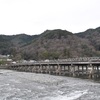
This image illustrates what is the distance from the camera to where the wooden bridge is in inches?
2435

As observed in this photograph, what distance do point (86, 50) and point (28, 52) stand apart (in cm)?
3807

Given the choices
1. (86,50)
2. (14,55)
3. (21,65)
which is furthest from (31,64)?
(14,55)

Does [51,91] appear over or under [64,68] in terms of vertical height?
under

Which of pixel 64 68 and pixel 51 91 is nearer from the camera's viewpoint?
pixel 51 91

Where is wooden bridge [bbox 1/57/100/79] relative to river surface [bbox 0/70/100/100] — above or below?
above

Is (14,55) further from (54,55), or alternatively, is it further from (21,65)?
(21,65)

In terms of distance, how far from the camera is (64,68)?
3730 inches

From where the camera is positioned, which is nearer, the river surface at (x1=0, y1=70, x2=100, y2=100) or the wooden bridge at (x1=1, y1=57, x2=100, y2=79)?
the river surface at (x1=0, y1=70, x2=100, y2=100)

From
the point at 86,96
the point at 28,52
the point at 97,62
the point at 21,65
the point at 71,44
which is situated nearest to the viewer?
the point at 86,96

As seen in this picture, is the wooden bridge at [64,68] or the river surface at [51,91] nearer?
the river surface at [51,91]

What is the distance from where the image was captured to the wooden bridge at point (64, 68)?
6184 centimetres

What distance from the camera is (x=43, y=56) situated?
5743 inches

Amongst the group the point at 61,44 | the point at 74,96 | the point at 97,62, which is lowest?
the point at 74,96

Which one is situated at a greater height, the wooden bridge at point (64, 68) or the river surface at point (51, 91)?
the wooden bridge at point (64, 68)
